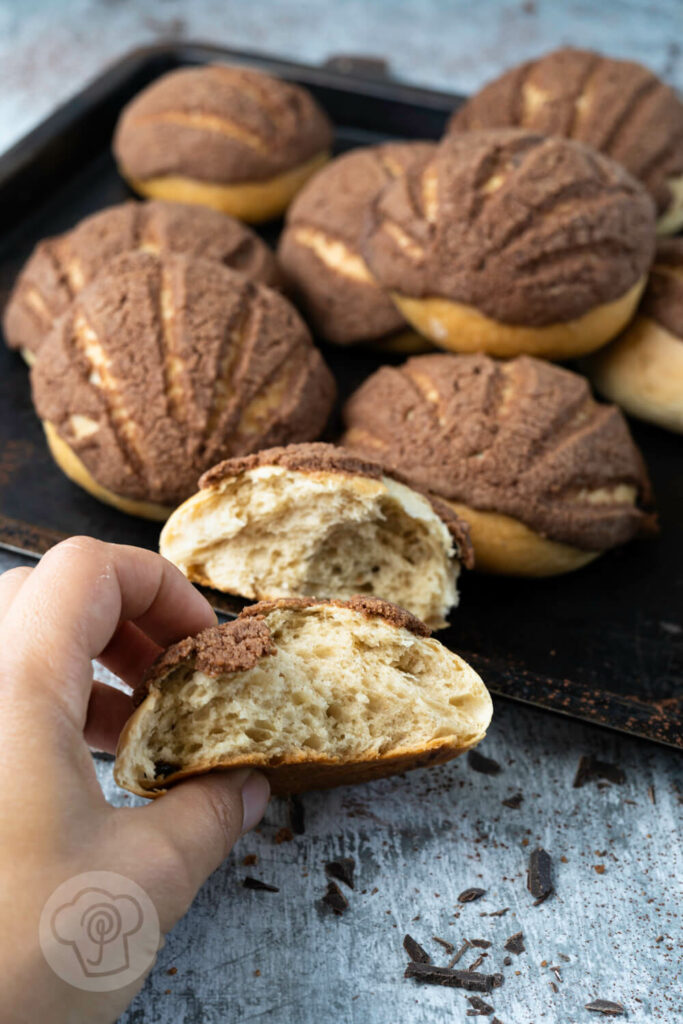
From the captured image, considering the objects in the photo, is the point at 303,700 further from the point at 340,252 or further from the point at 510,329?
the point at 340,252

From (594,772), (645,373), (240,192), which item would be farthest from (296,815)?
(240,192)

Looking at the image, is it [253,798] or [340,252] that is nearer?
[253,798]

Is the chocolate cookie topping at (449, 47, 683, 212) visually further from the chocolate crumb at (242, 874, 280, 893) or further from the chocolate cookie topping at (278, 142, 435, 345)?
the chocolate crumb at (242, 874, 280, 893)

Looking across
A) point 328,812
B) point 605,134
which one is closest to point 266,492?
point 328,812

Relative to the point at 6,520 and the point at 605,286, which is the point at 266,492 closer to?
the point at 6,520

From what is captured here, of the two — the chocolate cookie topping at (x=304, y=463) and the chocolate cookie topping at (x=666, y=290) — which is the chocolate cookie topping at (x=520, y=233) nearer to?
the chocolate cookie topping at (x=666, y=290)

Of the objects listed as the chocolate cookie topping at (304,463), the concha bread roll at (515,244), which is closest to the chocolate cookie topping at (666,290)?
the concha bread roll at (515,244)

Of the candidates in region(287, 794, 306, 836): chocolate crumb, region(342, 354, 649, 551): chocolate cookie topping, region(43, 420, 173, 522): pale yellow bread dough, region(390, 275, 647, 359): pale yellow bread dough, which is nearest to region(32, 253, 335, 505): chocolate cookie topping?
region(43, 420, 173, 522): pale yellow bread dough
